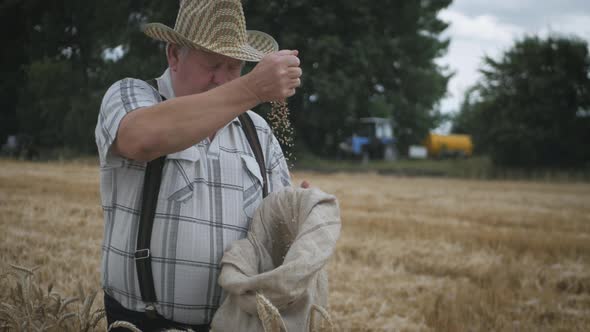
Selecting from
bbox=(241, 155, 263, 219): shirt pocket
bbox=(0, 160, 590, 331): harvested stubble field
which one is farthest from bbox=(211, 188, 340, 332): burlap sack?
bbox=(0, 160, 590, 331): harvested stubble field

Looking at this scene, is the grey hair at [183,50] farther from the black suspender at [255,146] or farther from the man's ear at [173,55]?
the black suspender at [255,146]

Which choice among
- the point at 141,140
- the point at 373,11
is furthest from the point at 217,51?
the point at 373,11

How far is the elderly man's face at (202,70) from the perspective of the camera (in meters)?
1.85

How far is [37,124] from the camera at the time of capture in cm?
292

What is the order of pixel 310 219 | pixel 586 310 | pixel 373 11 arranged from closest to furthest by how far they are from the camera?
1. pixel 310 219
2. pixel 586 310
3. pixel 373 11

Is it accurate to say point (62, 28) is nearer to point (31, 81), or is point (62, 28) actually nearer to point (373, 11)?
point (31, 81)

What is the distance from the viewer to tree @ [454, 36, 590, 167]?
16125 millimetres

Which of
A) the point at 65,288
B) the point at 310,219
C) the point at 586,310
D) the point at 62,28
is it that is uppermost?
the point at 62,28

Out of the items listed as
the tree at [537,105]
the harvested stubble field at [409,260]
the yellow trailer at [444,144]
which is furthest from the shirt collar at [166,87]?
the yellow trailer at [444,144]

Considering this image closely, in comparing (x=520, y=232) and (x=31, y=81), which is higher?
(x=31, y=81)

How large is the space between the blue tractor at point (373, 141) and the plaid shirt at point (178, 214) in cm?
2069

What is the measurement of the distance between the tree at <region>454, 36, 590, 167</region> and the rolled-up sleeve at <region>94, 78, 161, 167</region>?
53.6 ft

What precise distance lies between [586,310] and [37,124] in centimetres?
357

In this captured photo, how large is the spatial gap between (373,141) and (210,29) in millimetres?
22798
